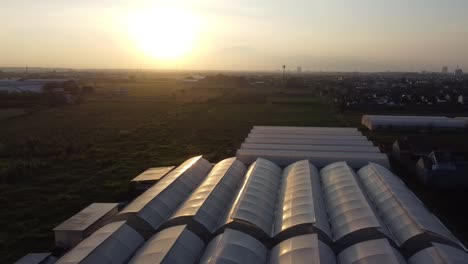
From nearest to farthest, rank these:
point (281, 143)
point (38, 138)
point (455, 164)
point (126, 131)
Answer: point (455, 164), point (281, 143), point (38, 138), point (126, 131)

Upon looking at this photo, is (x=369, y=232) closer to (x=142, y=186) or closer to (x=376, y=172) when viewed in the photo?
(x=376, y=172)

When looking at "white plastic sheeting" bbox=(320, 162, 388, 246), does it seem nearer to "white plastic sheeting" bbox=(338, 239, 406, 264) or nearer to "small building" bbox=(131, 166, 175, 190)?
"white plastic sheeting" bbox=(338, 239, 406, 264)

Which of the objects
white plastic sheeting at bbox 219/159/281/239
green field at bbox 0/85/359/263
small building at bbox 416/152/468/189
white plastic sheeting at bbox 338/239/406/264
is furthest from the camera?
small building at bbox 416/152/468/189

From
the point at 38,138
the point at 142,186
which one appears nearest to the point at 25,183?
the point at 142,186

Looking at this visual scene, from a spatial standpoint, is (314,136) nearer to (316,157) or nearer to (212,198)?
(316,157)

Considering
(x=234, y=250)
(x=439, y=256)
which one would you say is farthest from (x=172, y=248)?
(x=439, y=256)

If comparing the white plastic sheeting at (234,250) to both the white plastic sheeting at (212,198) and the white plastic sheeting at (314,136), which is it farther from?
the white plastic sheeting at (314,136)

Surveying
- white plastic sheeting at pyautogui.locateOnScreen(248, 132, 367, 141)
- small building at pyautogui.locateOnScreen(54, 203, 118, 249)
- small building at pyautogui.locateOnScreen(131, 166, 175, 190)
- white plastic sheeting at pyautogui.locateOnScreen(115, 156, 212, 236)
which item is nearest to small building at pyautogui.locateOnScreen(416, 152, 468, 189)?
white plastic sheeting at pyautogui.locateOnScreen(248, 132, 367, 141)
